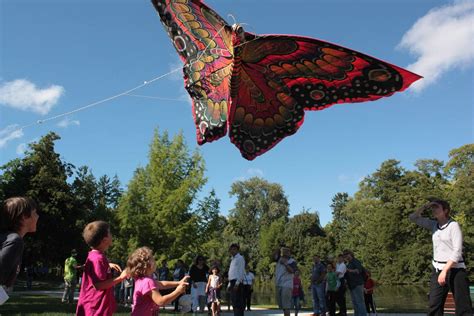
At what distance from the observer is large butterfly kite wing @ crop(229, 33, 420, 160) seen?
6.44 meters

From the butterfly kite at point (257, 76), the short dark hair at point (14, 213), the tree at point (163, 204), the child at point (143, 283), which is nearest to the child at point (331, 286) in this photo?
the butterfly kite at point (257, 76)

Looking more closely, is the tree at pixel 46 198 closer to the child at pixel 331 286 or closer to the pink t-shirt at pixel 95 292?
the child at pixel 331 286

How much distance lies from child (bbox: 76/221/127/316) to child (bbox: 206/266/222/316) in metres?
8.46

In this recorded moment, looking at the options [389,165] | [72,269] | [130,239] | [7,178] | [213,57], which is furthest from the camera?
[389,165]

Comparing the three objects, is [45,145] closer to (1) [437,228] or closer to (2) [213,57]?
(2) [213,57]

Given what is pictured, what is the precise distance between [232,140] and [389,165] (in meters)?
60.8

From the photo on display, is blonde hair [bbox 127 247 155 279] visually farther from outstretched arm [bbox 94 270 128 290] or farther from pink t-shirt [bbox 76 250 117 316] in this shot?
pink t-shirt [bbox 76 250 117 316]

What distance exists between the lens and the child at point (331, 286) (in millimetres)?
12180

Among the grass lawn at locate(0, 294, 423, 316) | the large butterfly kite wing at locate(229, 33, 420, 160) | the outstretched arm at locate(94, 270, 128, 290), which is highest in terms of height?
the large butterfly kite wing at locate(229, 33, 420, 160)

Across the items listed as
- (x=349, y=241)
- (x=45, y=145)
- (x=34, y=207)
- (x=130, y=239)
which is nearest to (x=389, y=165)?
(x=349, y=241)

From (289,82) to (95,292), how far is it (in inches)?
179

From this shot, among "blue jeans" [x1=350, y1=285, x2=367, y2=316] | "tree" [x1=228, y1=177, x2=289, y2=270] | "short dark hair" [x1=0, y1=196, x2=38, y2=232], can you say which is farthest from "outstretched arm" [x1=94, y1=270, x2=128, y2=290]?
"tree" [x1=228, y1=177, x2=289, y2=270]

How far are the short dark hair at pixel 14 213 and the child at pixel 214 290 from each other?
968cm

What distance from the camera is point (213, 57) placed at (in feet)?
25.2
